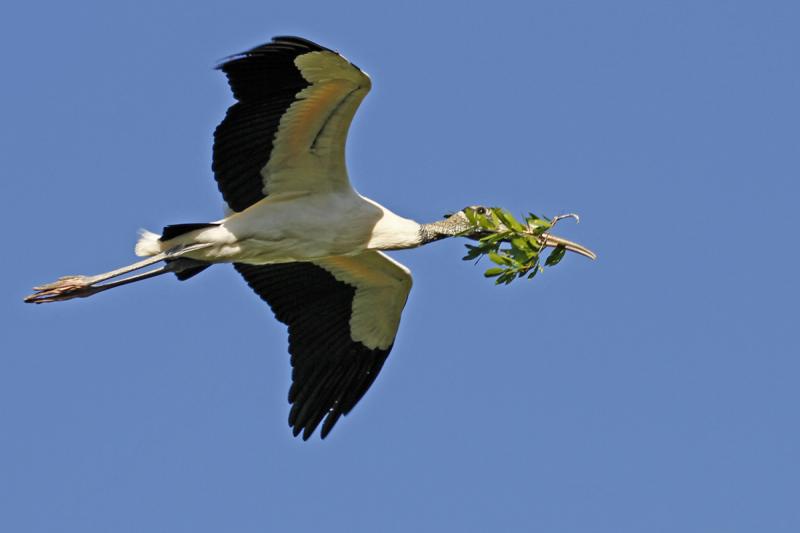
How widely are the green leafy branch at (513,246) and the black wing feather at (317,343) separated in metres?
3.38

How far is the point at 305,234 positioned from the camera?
15.2 m

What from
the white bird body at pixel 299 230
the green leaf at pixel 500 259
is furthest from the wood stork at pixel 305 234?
the green leaf at pixel 500 259

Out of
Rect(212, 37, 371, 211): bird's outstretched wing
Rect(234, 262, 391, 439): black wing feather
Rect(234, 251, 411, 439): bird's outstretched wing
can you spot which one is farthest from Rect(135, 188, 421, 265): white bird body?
Rect(234, 262, 391, 439): black wing feather

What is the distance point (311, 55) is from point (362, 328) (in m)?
4.00

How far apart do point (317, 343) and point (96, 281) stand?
2.50 metres

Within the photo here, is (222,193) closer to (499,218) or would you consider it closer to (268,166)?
(268,166)

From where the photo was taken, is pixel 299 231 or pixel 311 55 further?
pixel 299 231

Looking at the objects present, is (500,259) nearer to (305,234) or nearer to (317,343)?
(305,234)

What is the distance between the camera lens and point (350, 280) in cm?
1681

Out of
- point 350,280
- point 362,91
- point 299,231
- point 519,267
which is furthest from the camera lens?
point 350,280

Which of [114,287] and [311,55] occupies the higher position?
[311,55]

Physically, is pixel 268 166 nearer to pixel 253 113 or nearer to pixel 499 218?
pixel 253 113

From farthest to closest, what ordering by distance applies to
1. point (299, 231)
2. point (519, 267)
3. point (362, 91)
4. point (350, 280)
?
1. point (350, 280)
2. point (299, 231)
3. point (362, 91)
4. point (519, 267)

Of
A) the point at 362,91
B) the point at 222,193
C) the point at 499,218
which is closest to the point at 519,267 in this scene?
the point at 499,218
